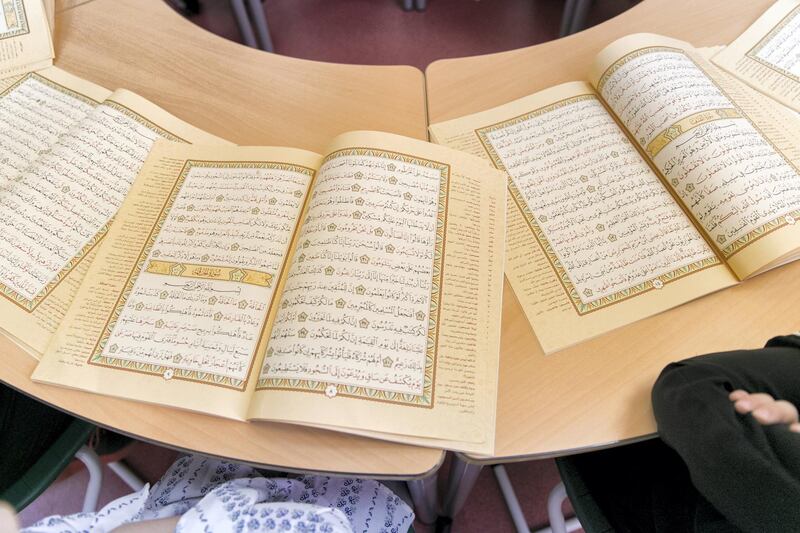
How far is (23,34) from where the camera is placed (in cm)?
86

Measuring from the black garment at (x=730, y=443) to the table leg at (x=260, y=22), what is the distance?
1718 millimetres

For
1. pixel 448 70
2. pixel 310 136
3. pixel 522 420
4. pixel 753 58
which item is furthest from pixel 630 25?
pixel 522 420

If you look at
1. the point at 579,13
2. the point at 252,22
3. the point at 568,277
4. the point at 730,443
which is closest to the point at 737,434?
the point at 730,443

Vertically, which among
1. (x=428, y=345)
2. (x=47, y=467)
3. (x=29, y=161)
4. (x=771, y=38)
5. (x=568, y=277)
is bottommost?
(x=47, y=467)

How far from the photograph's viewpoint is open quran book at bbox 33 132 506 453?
521mm

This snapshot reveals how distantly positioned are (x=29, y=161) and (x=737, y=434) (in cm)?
95

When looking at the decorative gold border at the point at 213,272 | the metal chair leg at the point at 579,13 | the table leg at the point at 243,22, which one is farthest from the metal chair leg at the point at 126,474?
the metal chair leg at the point at 579,13

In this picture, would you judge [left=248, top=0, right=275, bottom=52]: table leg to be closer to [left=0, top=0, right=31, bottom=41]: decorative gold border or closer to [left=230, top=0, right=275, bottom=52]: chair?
[left=230, top=0, right=275, bottom=52]: chair

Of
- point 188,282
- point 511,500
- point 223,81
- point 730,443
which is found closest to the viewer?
point 730,443

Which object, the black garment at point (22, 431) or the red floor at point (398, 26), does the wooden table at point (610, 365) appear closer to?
the black garment at point (22, 431)

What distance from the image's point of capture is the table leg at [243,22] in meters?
1.63

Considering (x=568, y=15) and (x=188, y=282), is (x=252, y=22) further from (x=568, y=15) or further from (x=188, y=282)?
(x=188, y=282)

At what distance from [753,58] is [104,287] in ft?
3.26

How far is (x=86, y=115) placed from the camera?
763mm
